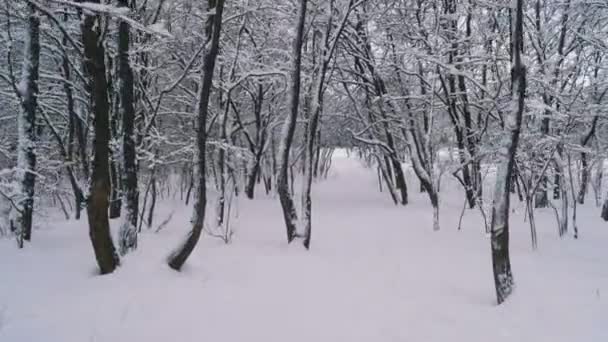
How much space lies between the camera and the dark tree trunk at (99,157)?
16.9 ft

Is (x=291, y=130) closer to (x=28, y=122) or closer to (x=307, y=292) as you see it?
(x=307, y=292)

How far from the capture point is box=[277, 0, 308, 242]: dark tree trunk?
7723 mm

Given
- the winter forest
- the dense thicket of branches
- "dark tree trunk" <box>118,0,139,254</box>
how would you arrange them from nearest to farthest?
the winter forest → the dense thicket of branches → "dark tree trunk" <box>118,0,139,254</box>

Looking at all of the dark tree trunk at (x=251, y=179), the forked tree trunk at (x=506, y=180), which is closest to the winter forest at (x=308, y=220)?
the forked tree trunk at (x=506, y=180)

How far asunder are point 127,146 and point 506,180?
591 cm

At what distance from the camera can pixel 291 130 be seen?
8.14m

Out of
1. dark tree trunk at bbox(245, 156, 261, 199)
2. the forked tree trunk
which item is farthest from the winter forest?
dark tree trunk at bbox(245, 156, 261, 199)

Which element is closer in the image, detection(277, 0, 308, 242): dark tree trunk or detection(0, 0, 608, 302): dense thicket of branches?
detection(0, 0, 608, 302): dense thicket of branches

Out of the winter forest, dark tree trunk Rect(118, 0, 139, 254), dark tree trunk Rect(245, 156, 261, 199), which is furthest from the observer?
dark tree trunk Rect(245, 156, 261, 199)

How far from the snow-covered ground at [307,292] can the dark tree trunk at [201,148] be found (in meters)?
0.25

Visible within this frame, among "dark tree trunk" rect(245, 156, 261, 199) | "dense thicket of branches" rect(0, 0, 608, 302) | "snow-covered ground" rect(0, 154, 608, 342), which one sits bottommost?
"snow-covered ground" rect(0, 154, 608, 342)

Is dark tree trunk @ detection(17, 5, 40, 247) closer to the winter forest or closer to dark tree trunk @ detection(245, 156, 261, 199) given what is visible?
the winter forest

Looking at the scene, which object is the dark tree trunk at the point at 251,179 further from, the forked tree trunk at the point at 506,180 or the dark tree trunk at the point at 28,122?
the forked tree trunk at the point at 506,180

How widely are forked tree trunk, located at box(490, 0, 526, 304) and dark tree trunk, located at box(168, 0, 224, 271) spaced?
404cm
